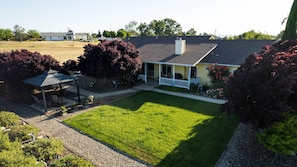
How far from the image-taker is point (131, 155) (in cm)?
969

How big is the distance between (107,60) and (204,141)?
12305 mm

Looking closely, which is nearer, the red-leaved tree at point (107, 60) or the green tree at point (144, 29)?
the red-leaved tree at point (107, 60)

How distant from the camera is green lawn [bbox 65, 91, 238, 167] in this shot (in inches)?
380

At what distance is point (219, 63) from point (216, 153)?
41.0ft

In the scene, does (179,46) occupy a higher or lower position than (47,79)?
higher

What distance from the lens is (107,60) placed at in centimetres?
1919

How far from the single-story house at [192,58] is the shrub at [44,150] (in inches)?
541

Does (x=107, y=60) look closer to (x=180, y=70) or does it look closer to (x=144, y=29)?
(x=180, y=70)

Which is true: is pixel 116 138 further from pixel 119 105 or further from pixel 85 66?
pixel 85 66

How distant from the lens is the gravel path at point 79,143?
9258mm

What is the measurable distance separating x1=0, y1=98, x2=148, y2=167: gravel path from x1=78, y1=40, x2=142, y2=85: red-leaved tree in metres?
6.36

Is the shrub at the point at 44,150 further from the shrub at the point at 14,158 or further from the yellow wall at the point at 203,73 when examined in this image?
the yellow wall at the point at 203,73

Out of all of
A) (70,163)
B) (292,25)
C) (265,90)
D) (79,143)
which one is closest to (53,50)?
(79,143)

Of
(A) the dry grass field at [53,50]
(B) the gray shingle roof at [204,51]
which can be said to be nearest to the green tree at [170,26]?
(A) the dry grass field at [53,50]
